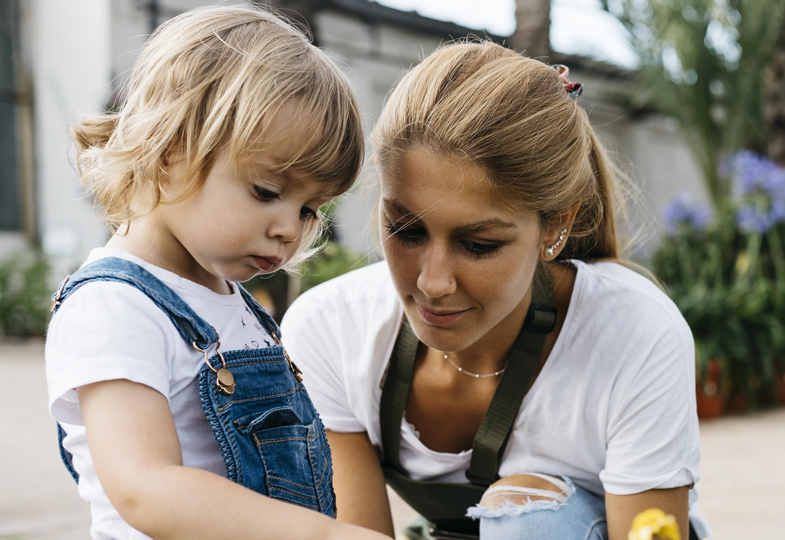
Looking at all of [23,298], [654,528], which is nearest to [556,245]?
[654,528]

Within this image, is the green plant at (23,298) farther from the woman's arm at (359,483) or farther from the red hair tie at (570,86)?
the red hair tie at (570,86)

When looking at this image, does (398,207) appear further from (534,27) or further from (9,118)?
(9,118)

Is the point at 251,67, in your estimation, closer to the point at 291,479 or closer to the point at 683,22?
the point at 291,479

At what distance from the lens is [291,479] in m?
1.41

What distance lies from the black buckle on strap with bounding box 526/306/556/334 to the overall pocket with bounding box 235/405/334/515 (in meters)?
0.60

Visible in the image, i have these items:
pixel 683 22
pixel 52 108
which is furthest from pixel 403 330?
pixel 52 108

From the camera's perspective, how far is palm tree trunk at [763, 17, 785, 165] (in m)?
6.42

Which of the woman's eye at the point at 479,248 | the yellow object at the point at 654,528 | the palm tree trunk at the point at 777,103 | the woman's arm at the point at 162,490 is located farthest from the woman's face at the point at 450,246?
the palm tree trunk at the point at 777,103

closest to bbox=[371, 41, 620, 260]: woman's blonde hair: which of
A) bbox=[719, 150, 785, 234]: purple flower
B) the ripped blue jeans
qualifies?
the ripped blue jeans

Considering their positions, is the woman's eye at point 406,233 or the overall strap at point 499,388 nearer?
the woman's eye at point 406,233

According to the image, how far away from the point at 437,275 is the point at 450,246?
0.07m

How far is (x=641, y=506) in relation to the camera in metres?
1.70

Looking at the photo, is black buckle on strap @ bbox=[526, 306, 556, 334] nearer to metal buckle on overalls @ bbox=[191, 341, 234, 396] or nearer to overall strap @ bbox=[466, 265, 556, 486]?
overall strap @ bbox=[466, 265, 556, 486]

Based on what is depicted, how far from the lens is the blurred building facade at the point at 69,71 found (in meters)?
8.91
